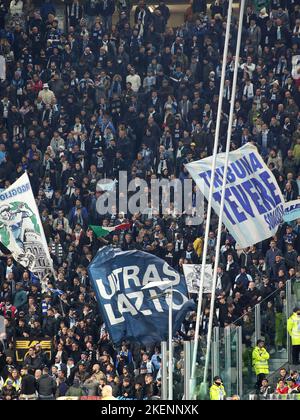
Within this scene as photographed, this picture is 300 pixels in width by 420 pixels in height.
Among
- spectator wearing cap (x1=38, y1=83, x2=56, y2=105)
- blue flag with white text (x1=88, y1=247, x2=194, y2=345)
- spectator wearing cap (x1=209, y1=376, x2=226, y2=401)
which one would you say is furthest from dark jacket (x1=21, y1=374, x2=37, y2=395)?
spectator wearing cap (x1=38, y1=83, x2=56, y2=105)

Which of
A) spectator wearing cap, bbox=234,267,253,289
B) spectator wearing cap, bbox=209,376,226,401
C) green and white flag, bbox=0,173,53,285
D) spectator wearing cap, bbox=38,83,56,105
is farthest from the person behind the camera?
spectator wearing cap, bbox=38,83,56,105

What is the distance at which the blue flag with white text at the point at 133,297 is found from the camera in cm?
2292

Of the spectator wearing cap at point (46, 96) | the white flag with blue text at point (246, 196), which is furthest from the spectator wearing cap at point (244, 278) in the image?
the spectator wearing cap at point (46, 96)

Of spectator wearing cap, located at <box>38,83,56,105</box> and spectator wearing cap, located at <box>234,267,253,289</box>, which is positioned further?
spectator wearing cap, located at <box>38,83,56,105</box>

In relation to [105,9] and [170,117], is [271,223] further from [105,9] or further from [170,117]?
[105,9]

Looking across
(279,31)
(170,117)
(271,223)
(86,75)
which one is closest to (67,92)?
(86,75)

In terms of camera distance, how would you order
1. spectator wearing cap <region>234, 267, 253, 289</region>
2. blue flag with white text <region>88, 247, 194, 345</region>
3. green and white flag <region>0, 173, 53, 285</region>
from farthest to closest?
green and white flag <region>0, 173, 53, 285</region> < spectator wearing cap <region>234, 267, 253, 289</region> < blue flag with white text <region>88, 247, 194, 345</region>

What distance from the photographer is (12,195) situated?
27.9 m

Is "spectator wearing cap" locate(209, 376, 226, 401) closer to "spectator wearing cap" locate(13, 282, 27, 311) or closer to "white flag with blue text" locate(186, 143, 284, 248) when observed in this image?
"white flag with blue text" locate(186, 143, 284, 248)

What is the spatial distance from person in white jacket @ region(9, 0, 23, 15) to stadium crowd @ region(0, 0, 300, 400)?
Answer: 0.21ft

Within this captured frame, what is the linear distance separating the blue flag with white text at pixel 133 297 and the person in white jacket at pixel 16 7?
1617cm

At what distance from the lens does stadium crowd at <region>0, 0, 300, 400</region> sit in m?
25.8

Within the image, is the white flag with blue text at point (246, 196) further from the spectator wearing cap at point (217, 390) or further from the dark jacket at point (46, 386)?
the dark jacket at point (46, 386)

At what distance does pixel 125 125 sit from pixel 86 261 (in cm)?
596
